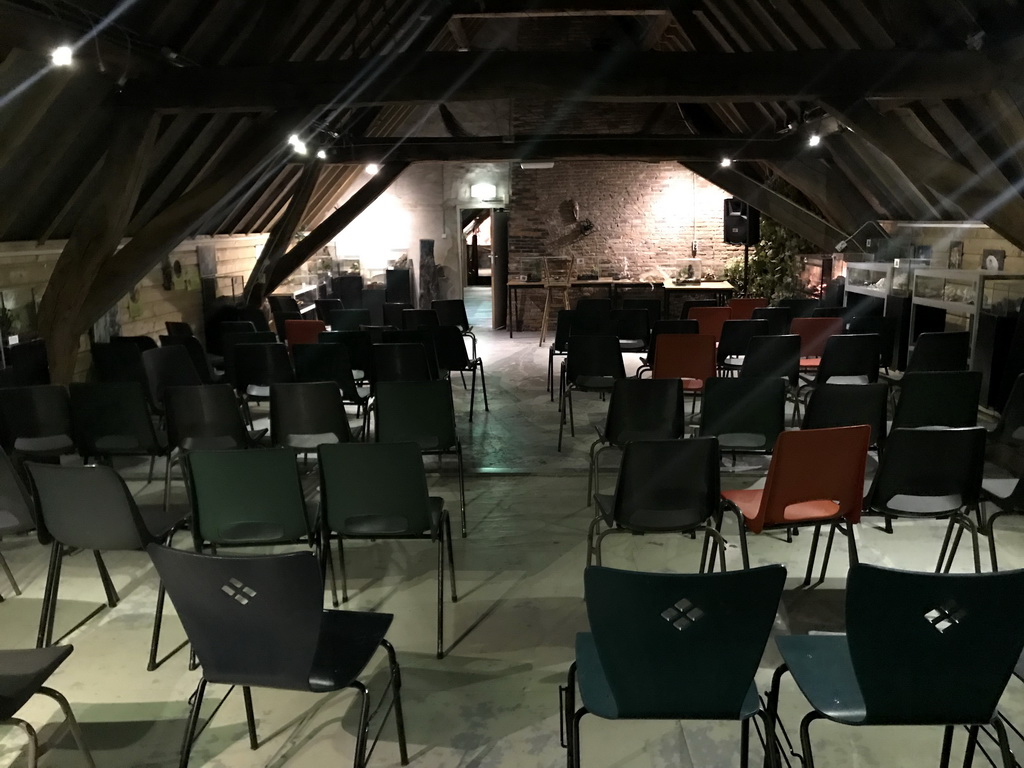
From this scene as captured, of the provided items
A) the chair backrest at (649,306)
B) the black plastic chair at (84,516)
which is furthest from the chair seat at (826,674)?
the chair backrest at (649,306)

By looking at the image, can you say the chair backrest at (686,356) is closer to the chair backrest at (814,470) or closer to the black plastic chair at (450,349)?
the black plastic chair at (450,349)

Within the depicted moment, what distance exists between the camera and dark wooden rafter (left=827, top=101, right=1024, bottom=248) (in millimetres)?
6129

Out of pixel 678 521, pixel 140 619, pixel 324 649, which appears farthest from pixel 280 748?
pixel 678 521

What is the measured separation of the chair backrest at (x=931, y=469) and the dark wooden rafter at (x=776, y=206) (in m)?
7.81

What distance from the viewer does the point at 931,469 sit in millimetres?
3527

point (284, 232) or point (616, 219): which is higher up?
point (616, 219)

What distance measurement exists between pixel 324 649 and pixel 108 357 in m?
5.14

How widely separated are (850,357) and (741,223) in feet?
22.7

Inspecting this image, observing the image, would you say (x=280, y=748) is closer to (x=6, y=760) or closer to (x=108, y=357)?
(x=6, y=760)

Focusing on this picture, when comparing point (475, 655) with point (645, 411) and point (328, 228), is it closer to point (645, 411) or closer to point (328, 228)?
point (645, 411)

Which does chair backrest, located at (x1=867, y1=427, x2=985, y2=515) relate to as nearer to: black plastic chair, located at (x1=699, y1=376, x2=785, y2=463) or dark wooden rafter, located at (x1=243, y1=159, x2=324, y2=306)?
black plastic chair, located at (x1=699, y1=376, x2=785, y2=463)

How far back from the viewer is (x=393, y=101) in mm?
6855

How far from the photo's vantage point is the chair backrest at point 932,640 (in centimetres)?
195

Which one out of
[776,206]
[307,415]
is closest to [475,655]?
[307,415]
